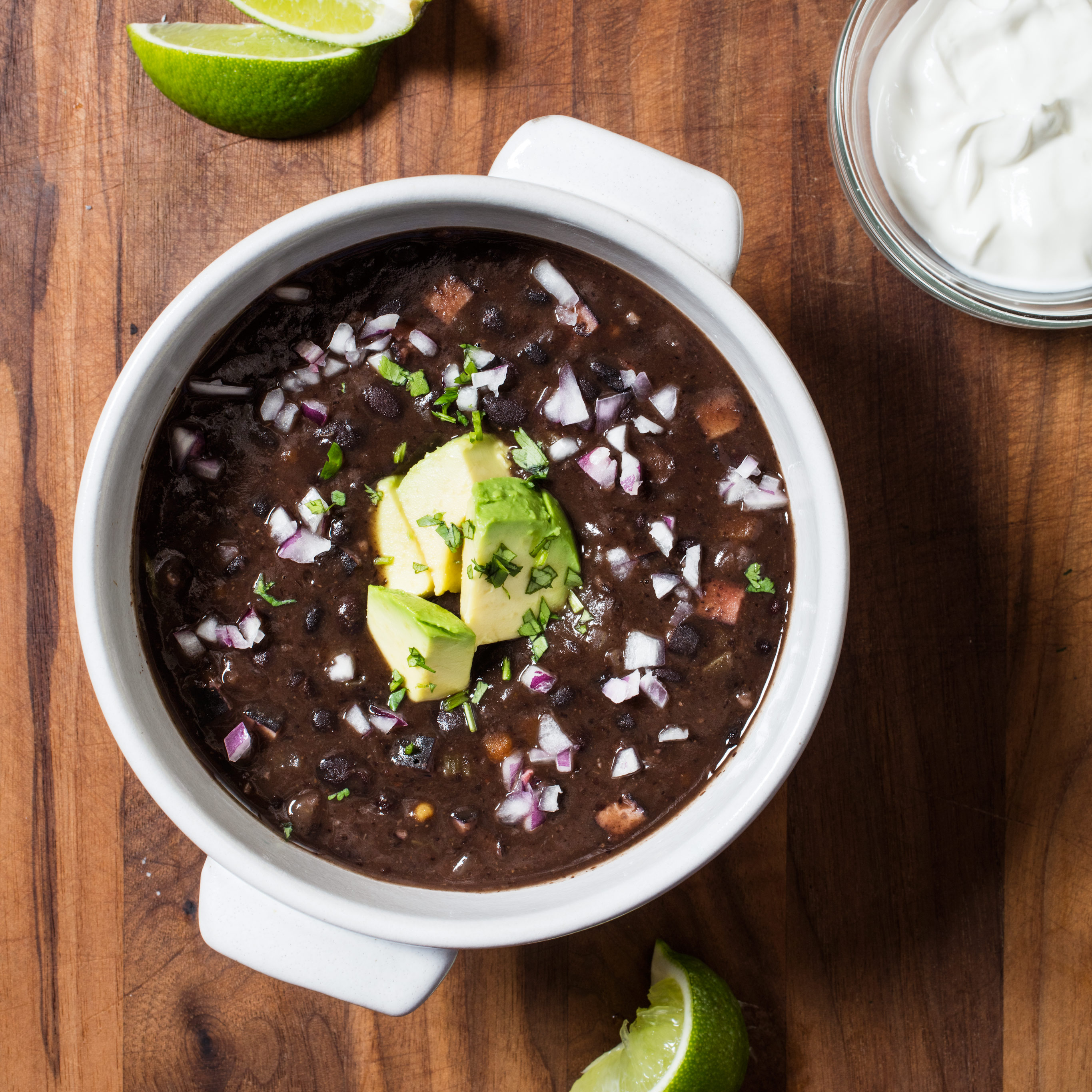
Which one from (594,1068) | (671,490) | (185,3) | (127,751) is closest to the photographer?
(127,751)

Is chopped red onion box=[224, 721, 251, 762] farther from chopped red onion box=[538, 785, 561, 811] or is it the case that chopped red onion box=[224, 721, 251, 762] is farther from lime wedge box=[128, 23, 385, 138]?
lime wedge box=[128, 23, 385, 138]

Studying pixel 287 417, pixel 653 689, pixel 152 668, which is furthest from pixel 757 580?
pixel 152 668

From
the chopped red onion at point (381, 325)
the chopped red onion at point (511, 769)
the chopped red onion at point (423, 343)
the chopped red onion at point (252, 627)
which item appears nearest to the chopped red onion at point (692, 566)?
the chopped red onion at point (511, 769)

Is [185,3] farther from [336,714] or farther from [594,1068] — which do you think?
[594,1068]

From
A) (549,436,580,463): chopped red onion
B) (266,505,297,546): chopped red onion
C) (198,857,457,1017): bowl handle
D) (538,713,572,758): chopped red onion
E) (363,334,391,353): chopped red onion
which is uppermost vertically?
(363,334,391,353): chopped red onion

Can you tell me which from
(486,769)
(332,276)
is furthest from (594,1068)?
(332,276)

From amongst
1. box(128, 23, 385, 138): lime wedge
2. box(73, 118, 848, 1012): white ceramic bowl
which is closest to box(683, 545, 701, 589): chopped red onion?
box(73, 118, 848, 1012): white ceramic bowl
